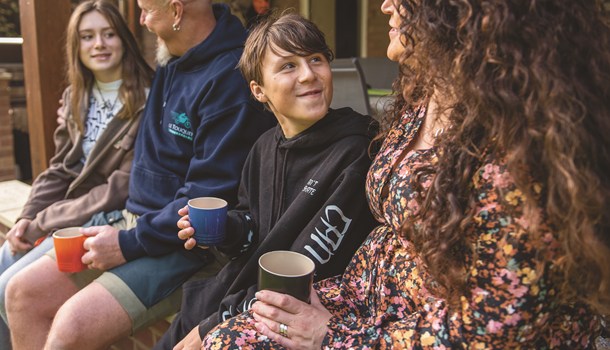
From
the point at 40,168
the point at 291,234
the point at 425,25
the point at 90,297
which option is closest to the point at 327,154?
the point at 291,234

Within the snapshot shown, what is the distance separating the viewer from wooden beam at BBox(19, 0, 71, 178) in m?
3.05

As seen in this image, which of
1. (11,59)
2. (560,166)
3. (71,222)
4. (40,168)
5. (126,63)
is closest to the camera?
(560,166)

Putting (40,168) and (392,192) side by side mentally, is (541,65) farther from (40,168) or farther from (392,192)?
(40,168)

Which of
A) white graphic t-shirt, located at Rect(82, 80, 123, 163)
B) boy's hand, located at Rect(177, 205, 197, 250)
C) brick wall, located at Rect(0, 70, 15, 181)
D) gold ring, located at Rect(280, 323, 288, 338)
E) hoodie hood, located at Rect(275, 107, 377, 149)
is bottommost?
brick wall, located at Rect(0, 70, 15, 181)

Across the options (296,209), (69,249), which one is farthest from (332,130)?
(69,249)

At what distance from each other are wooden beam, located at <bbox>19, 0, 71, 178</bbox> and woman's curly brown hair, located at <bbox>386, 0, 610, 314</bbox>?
2699mm

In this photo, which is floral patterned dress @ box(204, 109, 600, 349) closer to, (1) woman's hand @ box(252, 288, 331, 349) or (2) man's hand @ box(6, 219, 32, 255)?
(1) woman's hand @ box(252, 288, 331, 349)

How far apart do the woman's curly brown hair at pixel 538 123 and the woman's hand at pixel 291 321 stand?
13.7 inches

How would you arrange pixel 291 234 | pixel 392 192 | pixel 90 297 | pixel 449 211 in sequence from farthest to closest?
pixel 90 297
pixel 291 234
pixel 392 192
pixel 449 211

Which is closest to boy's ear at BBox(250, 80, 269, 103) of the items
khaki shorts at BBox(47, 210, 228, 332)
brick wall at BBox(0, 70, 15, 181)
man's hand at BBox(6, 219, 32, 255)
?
khaki shorts at BBox(47, 210, 228, 332)

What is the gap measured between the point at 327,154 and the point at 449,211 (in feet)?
2.23

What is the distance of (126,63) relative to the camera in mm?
2578

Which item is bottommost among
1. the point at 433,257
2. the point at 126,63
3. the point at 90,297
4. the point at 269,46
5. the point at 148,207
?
the point at 90,297

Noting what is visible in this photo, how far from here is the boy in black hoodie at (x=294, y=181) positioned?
1622 millimetres
